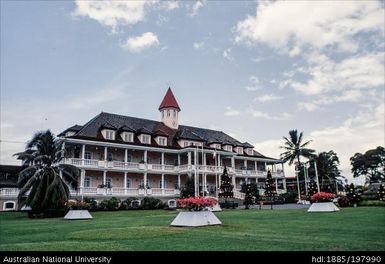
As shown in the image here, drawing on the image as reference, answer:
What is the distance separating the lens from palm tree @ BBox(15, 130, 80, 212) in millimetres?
28531

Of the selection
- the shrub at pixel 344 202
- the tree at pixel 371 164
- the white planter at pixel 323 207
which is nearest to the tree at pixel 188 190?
the shrub at pixel 344 202

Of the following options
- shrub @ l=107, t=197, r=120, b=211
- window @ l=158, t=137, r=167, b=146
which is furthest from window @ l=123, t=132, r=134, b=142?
shrub @ l=107, t=197, r=120, b=211

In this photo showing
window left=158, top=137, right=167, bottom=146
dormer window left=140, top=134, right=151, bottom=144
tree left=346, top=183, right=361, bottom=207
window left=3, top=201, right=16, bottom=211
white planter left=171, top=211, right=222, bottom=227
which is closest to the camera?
white planter left=171, top=211, right=222, bottom=227

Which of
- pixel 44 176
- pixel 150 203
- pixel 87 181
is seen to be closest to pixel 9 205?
pixel 87 181

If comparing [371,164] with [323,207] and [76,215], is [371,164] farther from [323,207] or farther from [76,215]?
[76,215]

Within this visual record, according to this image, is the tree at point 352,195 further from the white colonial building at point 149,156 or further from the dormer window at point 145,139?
the dormer window at point 145,139

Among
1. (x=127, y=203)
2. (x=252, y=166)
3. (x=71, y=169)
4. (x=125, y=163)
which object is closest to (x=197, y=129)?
(x=252, y=166)

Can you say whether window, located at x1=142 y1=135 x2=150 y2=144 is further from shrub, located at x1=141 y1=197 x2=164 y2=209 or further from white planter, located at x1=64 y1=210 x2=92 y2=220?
white planter, located at x1=64 y1=210 x2=92 y2=220

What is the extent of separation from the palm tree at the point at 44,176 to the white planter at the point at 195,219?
16628 millimetres

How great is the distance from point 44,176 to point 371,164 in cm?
8406

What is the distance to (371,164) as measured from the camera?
295ft

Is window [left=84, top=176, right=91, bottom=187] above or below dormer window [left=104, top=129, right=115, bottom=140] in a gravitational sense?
below

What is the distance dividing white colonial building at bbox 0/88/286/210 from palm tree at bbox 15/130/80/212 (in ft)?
12.1
